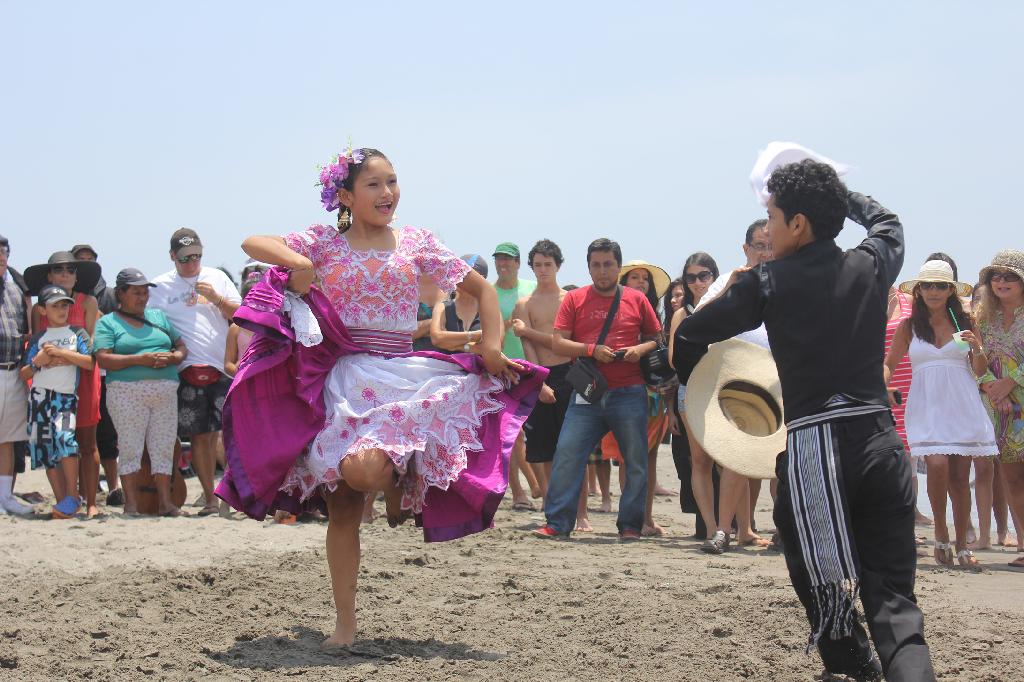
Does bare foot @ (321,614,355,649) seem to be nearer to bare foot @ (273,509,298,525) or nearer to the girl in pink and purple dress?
the girl in pink and purple dress

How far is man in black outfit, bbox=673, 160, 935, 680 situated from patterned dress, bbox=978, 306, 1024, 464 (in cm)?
440

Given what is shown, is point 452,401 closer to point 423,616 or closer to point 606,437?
point 423,616

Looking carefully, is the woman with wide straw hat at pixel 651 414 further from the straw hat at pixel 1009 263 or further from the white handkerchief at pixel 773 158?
the white handkerchief at pixel 773 158

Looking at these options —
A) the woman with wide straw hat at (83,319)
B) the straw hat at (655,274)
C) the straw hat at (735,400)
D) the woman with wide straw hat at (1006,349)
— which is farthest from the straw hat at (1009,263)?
the woman with wide straw hat at (83,319)

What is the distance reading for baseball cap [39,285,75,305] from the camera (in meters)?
9.88

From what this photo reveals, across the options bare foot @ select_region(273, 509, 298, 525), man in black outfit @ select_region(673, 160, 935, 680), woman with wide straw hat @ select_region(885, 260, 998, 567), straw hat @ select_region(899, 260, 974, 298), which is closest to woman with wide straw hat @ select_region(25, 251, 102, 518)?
bare foot @ select_region(273, 509, 298, 525)

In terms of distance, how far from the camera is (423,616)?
6.64 meters

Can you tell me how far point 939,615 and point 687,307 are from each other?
3.64m

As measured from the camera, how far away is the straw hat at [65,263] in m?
10.3

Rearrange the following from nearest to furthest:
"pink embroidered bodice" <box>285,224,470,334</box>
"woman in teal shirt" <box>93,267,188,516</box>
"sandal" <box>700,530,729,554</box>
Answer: "pink embroidered bodice" <box>285,224,470,334</box> → "sandal" <box>700,530,729,554</box> → "woman in teal shirt" <box>93,267,188,516</box>

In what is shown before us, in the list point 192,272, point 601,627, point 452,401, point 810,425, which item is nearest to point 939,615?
point 601,627

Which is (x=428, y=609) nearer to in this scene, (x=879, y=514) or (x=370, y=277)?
(x=370, y=277)

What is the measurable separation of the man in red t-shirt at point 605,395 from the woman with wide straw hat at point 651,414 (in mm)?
228

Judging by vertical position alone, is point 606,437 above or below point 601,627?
above
